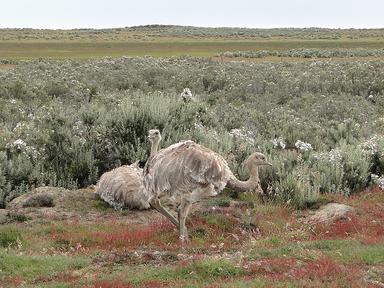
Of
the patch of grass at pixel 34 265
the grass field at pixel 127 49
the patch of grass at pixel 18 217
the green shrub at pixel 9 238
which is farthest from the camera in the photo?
the grass field at pixel 127 49

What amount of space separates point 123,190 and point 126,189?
61 mm

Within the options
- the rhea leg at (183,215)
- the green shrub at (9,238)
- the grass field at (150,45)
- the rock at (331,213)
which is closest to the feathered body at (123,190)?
the rhea leg at (183,215)

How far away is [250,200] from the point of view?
13492mm

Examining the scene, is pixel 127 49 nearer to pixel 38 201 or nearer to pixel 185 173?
pixel 38 201

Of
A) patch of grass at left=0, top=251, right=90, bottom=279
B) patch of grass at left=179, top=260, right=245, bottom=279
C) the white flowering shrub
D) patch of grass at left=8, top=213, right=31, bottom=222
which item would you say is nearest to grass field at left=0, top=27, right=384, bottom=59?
the white flowering shrub

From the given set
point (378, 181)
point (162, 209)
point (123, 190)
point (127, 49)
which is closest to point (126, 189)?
point (123, 190)

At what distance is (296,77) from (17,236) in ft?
89.3

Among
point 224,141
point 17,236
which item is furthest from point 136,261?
point 224,141

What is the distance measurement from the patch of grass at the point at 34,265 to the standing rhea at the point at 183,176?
2048 mm

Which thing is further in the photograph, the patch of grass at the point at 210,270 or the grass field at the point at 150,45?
the grass field at the point at 150,45

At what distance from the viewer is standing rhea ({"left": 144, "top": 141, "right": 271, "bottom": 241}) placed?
418 inches

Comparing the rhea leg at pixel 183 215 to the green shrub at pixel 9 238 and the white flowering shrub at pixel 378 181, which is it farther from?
the white flowering shrub at pixel 378 181

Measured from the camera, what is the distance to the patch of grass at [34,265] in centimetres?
845

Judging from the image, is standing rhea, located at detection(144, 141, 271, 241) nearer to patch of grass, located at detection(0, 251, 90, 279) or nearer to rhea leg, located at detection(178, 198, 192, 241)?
rhea leg, located at detection(178, 198, 192, 241)
